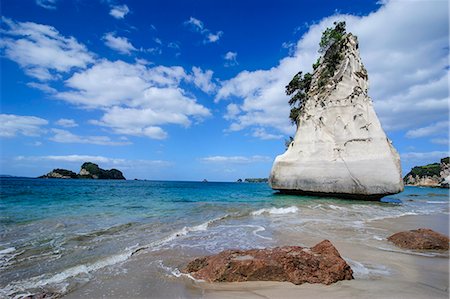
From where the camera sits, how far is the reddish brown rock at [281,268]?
Result: 384 cm

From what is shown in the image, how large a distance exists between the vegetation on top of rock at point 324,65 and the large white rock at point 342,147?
0.56m

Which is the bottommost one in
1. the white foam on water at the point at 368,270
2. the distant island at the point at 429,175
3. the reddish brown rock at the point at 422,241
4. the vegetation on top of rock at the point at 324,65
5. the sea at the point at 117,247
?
the sea at the point at 117,247

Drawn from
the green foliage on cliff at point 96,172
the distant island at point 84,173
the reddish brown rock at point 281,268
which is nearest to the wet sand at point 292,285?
the reddish brown rock at point 281,268

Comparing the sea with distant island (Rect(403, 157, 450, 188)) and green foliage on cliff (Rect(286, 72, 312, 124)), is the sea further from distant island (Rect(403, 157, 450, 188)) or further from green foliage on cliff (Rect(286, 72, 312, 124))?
distant island (Rect(403, 157, 450, 188))

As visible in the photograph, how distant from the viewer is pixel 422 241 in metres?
6.03

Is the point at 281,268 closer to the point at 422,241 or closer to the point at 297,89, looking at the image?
the point at 422,241

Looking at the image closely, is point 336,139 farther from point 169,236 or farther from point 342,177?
point 169,236

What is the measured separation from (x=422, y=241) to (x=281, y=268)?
13.6 ft

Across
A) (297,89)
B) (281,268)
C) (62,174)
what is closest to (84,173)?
(62,174)

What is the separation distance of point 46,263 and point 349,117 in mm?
21823

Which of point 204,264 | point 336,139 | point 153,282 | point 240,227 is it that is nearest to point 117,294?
point 153,282

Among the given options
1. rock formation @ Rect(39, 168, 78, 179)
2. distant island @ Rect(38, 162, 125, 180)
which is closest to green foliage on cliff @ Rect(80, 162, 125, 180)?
distant island @ Rect(38, 162, 125, 180)

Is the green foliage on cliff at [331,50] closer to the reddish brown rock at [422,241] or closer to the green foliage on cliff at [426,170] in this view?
the reddish brown rock at [422,241]

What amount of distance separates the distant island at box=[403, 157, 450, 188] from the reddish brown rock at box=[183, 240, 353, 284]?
91905 mm
